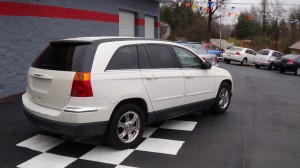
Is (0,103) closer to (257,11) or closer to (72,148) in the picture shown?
(72,148)

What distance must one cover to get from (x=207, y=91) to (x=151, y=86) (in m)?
1.84

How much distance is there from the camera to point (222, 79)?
726cm

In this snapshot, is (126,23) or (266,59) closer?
(126,23)

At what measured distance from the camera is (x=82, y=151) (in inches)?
196

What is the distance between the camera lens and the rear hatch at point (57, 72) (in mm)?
4559

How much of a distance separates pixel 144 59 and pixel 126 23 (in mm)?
10705

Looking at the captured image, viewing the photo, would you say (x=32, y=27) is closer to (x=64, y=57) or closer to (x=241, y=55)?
(x=64, y=57)

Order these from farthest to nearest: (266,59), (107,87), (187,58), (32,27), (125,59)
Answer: (266,59)
(32,27)
(187,58)
(125,59)
(107,87)

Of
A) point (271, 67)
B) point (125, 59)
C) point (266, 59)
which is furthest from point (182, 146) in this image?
point (266, 59)

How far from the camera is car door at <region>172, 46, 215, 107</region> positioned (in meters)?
6.15

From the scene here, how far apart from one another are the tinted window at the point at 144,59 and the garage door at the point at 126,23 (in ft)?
31.7

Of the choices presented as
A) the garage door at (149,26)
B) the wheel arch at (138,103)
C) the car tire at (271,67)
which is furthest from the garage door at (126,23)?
the car tire at (271,67)

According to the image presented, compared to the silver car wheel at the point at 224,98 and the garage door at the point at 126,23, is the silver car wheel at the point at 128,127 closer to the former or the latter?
the silver car wheel at the point at 224,98

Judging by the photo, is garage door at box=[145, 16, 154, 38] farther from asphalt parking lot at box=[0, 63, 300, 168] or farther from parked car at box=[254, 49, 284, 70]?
asphalt parking lot at box=[0, 63, 300, 168]
